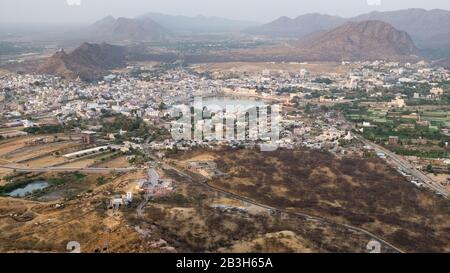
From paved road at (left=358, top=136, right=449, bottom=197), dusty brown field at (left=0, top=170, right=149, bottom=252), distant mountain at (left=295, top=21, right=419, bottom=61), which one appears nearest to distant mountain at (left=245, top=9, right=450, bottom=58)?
distant mountain at (left=295, top=21, right=419, bottom=61)

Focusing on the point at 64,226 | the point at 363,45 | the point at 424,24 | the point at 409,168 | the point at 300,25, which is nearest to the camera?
the point at 64,226

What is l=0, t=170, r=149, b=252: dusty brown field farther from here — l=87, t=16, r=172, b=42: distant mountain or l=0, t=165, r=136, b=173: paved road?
l=87, t=16, r=172, b=42: distant mountain

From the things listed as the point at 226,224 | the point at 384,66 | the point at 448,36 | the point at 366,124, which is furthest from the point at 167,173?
the point at 448,36

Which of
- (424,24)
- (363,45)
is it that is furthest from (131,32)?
(424,24)

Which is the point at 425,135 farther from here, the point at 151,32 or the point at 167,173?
the point at 151,32

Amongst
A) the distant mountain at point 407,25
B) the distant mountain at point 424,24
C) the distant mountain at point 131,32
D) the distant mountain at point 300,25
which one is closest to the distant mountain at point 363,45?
the distant mountain at point 407,25

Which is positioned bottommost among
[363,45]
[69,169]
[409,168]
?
[409,168]

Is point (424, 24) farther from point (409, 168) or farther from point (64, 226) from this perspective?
point (64, 226)
